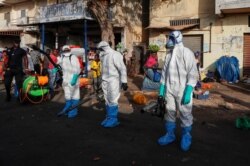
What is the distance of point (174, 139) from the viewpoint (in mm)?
5977

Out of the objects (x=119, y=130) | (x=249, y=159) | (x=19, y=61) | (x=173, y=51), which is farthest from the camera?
(x=19, y=61)

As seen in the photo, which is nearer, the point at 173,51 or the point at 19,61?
the point at 173,51

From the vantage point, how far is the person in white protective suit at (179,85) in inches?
217

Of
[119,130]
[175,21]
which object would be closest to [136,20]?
[175,21]

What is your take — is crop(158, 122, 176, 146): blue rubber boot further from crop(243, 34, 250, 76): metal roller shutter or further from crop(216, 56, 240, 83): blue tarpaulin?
crop(243, 34, 250, 76): metal roller shutter

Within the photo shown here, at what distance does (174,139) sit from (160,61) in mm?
13522

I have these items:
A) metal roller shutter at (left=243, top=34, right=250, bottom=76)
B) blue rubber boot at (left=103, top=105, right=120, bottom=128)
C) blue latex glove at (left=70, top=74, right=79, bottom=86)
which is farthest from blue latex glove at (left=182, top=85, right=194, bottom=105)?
metal roller shutter at (left=243, top=34, right=250, bottom=76)

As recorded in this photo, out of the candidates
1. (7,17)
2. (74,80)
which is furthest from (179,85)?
(7,17)

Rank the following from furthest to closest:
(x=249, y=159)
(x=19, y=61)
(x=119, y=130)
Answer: (x=19, y=61) → (x=119, y=130) → (x=249, y=159)

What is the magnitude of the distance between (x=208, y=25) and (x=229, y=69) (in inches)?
106

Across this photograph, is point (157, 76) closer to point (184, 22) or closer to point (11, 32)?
point (184, 22)

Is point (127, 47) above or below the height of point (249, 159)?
above

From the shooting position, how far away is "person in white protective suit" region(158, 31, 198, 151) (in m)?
5.50

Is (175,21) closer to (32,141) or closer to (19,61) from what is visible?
(19,61)
